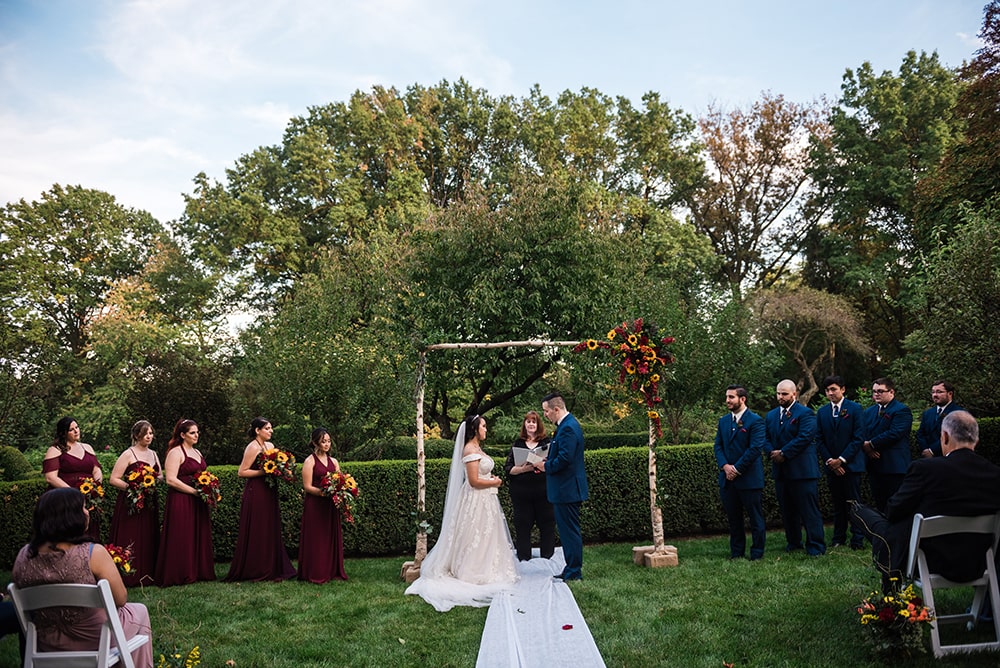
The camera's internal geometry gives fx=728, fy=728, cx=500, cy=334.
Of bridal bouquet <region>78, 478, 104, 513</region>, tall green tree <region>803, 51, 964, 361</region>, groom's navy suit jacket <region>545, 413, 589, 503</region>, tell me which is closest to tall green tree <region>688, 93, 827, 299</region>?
tall green tree <region>803, 51, 964, 361</region>

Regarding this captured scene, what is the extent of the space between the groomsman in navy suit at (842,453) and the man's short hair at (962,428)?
4.14 metres

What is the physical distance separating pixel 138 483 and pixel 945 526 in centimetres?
821

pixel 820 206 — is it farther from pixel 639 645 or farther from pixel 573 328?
pixel 639 645

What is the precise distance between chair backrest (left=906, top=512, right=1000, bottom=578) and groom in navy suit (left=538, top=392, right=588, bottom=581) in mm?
3792

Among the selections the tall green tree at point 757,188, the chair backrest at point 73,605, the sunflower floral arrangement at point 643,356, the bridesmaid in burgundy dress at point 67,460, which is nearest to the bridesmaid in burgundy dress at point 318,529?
the bridesmaid in burgundy dress at point 67,460

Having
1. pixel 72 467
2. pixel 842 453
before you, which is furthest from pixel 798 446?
pixel 72 467

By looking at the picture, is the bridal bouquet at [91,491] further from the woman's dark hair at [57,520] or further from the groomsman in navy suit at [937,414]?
the groomsman in navy suit at [937,414]

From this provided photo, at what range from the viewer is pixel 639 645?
563 cm

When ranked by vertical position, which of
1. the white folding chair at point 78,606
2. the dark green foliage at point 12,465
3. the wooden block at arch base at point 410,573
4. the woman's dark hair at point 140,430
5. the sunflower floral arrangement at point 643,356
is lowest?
the wooden block at arch base at point 410,573

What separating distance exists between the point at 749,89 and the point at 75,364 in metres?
30.0

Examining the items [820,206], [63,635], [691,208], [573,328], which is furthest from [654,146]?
[63,635]

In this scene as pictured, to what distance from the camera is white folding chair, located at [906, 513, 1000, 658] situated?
4902 mm

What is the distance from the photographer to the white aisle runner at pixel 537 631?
534 cm

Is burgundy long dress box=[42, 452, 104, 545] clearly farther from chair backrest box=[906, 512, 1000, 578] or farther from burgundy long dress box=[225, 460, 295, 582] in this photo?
chair backrest box=[906, 512, 1000, 578]
